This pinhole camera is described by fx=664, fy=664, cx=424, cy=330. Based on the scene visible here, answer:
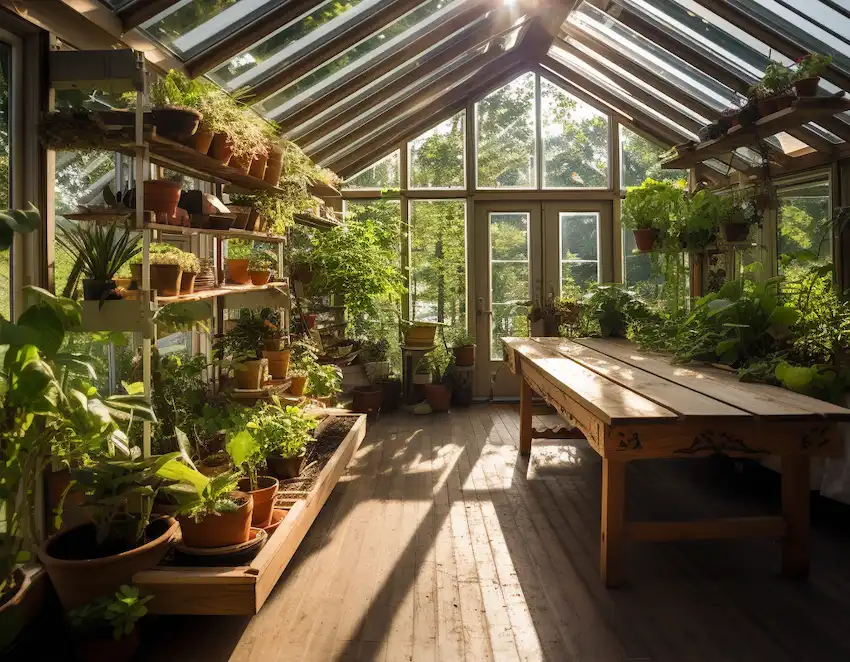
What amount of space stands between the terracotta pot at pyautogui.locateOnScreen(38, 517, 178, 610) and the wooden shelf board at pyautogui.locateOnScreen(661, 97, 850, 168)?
12.3ft

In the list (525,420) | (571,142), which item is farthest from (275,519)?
(571,142)

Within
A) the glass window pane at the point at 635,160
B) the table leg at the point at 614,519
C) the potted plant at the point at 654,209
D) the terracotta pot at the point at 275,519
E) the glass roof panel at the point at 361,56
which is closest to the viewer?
the table leg at the point at 614,519

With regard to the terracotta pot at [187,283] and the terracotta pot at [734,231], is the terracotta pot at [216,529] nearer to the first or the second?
the terracotta pot at [187,283]

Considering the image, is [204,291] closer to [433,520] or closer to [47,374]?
[47,374]

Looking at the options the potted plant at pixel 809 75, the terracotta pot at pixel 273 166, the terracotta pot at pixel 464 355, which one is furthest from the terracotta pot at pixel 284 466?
the potted plant at pixel 809 75

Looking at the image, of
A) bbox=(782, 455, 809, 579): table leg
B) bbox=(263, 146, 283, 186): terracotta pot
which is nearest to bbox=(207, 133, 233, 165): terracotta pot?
bbox=(263, 146, 283, 186): terracotta pot

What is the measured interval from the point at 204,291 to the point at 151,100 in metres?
0.85

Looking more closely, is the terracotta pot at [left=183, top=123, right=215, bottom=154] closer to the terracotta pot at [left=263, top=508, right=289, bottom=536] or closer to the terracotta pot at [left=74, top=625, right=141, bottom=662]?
the terracotta pot at [left=263, top=508, right=289, bottom=536]

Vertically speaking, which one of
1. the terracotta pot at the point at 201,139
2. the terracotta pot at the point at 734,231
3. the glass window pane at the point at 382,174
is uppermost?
the glass window pane at the point at 382,174

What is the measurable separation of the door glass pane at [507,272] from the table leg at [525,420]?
91.0 inches

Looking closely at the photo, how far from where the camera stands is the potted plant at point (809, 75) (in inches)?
143

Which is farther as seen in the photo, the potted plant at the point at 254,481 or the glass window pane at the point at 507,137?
the glass window pane at the point at 507,137

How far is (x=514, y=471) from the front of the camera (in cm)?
423

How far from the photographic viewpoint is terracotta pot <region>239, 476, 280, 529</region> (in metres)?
2.59
